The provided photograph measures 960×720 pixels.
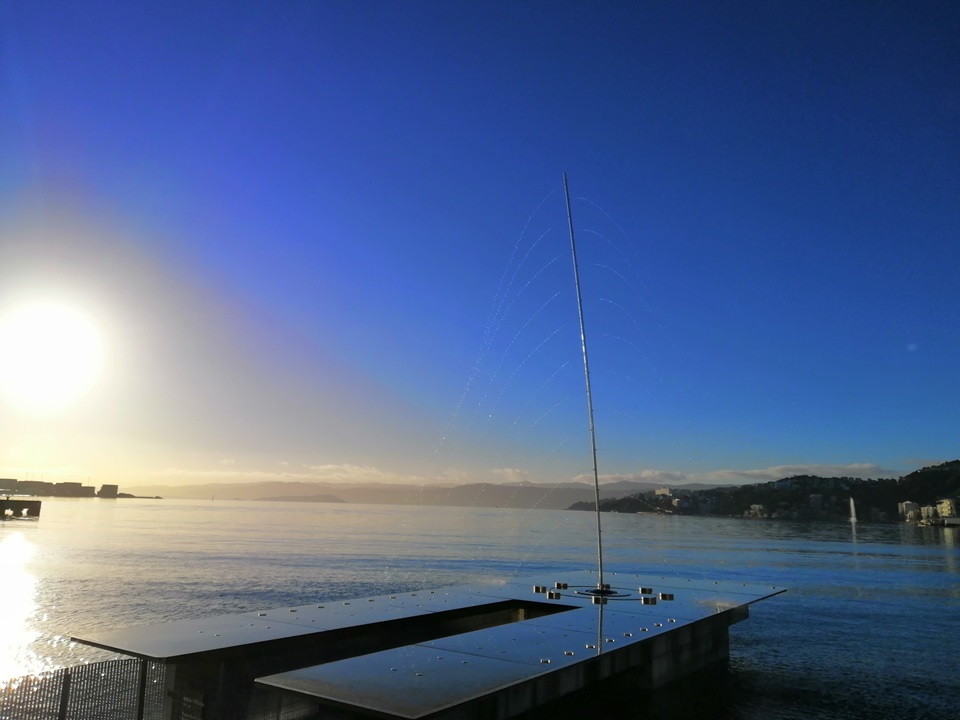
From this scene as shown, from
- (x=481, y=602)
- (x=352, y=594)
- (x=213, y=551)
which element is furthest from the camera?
(x=213, y=551)

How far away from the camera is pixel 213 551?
48344 mm

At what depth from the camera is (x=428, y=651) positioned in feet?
27.0

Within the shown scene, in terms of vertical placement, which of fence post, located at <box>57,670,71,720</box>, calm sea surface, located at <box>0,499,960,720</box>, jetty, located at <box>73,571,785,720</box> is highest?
jetty, located at <box>73,571,785,720</box>

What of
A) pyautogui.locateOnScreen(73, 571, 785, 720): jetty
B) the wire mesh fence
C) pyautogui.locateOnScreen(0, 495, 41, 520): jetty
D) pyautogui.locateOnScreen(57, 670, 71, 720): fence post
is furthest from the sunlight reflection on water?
pyautogui.locateOnScreen(0, 495, 41, 520): jetty

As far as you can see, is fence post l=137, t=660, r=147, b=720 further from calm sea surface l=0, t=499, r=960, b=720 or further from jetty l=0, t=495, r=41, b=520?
jetty l=0, t=495, r=41, b=520

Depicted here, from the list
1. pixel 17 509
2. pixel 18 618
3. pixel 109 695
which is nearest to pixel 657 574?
pixel 18 618

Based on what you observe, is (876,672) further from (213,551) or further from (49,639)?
(213,551)

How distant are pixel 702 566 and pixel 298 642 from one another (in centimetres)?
4090

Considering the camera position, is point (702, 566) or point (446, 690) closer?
point (446, 690)

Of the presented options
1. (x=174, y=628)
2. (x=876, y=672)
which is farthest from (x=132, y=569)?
(x=876, y=672)

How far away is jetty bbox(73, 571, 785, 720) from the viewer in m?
6.59

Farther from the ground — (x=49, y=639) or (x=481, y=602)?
(x=481, y=602)

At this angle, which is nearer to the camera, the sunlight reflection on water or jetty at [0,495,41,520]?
the sunlight reflection on water

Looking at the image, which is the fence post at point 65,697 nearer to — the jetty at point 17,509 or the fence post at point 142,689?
the fence post at point 142,689
